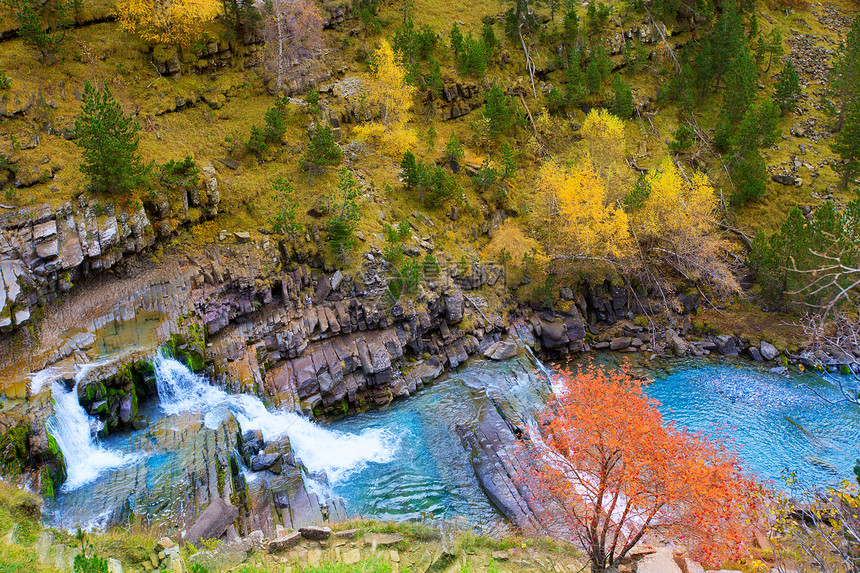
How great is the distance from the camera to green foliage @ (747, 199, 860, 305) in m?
33.7

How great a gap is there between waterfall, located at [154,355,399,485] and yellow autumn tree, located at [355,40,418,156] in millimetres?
24383

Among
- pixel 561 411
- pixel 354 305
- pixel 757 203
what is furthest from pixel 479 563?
pixel 757 203

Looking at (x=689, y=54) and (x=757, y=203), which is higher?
(x=689, y=54)

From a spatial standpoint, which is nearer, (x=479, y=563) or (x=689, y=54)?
(x=479, y=563)

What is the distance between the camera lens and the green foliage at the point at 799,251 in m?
33.7

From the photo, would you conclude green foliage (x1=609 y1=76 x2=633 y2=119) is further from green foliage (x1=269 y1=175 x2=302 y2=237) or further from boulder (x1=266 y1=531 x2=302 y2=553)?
boulder (x1=266 y1=531 x2=302 y2=553)

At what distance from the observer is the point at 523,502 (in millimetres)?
23188

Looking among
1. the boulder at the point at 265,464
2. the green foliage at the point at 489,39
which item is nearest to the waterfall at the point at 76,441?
the boulder at the point at 265,464

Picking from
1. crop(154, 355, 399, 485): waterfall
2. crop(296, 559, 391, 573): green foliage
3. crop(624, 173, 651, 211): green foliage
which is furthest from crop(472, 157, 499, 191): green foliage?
crop(296, 559, 391, 573): green foliage

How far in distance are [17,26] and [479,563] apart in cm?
4525

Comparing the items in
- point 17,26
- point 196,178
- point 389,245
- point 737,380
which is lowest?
point 737,380

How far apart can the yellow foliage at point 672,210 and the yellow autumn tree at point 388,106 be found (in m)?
20.2

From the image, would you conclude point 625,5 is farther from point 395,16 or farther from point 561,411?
point 561,411

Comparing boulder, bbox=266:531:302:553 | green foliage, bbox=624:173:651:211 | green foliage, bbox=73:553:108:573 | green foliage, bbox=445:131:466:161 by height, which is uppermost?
green foliage, bbox=445:131:466:161
